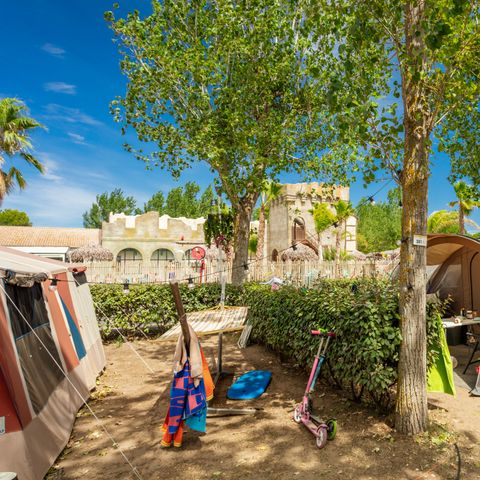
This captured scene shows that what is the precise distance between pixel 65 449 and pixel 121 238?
25.5 m

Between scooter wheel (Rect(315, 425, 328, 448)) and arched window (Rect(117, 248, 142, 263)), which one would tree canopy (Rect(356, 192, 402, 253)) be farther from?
scooter wheel (Rect(315, 425, 328, 448))

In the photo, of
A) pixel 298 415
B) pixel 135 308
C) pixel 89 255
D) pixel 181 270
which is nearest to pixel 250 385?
pixel 298 415

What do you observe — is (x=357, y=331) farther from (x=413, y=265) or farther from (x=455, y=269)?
(x=455, y=269)

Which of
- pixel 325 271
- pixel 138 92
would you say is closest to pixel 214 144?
pixel 138 92

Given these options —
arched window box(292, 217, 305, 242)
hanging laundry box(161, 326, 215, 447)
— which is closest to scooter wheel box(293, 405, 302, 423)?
hanging laundry box(161, 326, 215, 447)

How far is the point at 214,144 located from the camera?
10.8m

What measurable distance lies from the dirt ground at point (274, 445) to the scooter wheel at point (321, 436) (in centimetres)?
7

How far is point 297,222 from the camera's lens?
106 ft

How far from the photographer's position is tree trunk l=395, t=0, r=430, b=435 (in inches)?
165

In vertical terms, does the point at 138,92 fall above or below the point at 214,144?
above

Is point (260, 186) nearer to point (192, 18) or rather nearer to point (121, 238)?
point (192, 18)

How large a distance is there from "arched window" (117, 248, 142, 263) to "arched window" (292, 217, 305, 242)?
1313cm

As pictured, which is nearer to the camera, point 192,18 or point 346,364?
point 346,364

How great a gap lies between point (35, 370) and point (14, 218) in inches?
2390
